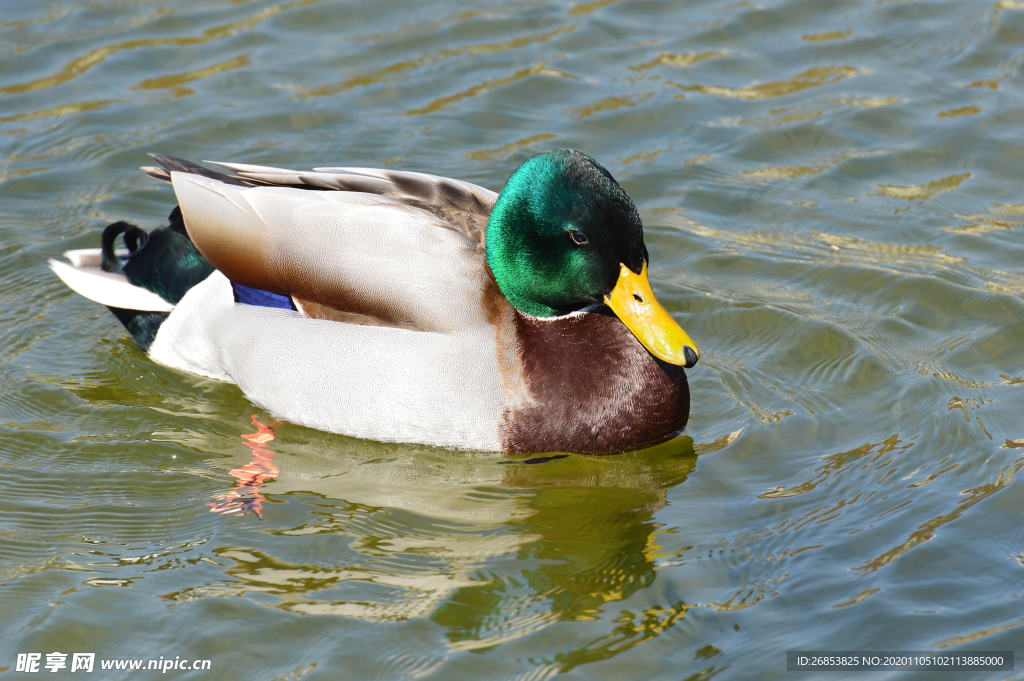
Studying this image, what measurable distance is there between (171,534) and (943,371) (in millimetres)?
Result: 3656

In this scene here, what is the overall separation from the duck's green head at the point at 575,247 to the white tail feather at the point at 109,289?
181 cm

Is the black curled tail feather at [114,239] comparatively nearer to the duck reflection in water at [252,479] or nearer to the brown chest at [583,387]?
the duck reflection in water at [252,479]

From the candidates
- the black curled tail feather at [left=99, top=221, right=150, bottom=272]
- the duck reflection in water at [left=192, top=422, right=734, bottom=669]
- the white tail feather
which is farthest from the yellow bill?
the black curled tail feather at [left=99, top=221, right=150, bottom=272]

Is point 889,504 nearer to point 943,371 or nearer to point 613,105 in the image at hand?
point 943,371

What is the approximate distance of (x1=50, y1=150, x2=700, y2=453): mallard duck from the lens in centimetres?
495

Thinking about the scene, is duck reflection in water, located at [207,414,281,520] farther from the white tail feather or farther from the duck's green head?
the duck's green head

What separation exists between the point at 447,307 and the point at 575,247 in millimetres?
607

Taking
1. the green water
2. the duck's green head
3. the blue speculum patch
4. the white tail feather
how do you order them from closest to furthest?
1. the green water
2. the duck's green head
3. the blue speculum patch
4. the white tail feather

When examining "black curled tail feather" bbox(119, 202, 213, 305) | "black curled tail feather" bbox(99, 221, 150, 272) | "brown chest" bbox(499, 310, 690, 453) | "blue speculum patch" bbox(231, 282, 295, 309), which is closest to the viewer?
"brown chest" bbox(499, 310, 690, 453)

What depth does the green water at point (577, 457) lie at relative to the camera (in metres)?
4.30

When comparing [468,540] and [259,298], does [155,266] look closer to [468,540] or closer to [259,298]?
[259,298]

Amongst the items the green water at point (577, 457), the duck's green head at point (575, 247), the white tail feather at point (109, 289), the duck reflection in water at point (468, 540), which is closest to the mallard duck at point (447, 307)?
the duck's green head at point (575, 247)

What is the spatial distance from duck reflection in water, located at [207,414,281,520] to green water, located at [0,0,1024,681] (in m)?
0.03

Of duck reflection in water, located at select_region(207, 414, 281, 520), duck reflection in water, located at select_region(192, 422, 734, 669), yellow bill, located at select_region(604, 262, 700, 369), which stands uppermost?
yellow bill, located at select_region(604, 262, 700, 369)
